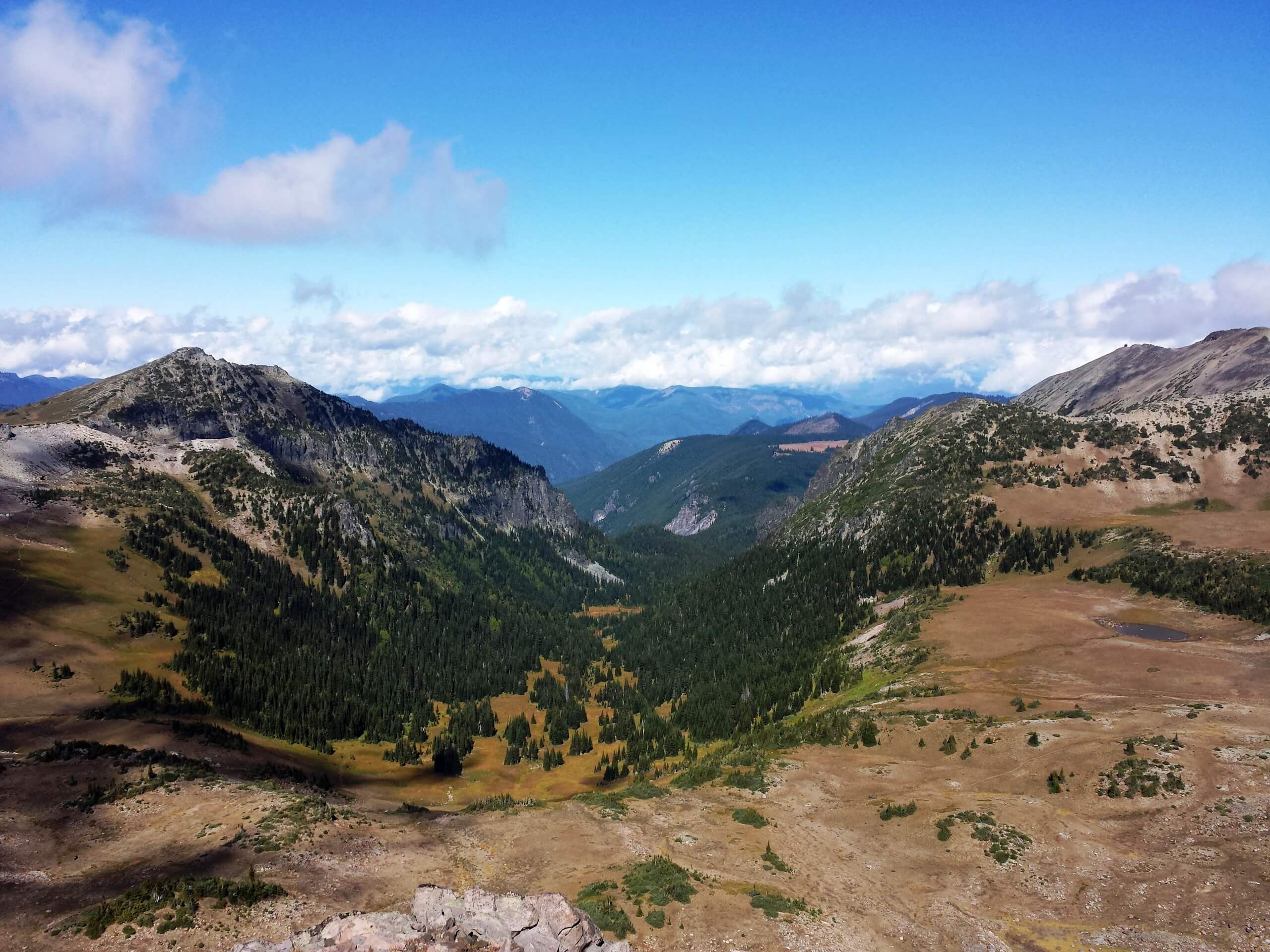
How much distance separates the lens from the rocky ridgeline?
2748 centimetres

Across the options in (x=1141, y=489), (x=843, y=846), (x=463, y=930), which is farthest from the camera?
(x=1141, y=489)

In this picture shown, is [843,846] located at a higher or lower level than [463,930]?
lower

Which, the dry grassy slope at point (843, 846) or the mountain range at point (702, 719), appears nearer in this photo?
the dry grassy slope at point (843, 846)

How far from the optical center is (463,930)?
28719mm

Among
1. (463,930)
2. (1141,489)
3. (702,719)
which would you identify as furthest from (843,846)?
(1141,489)

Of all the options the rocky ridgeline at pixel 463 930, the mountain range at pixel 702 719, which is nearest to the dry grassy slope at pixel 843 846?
the mountain range at pixel 702 719

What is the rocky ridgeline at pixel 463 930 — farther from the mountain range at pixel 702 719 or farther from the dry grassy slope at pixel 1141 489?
the dry grassy slope at pixel 1141 489

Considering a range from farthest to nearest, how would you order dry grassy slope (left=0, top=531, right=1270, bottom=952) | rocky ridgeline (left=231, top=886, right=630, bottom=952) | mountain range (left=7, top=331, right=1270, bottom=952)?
mountain range (left=7, top=331, right=1270, bottom=952)
dry grassy slope (left=0, top=531, right=1270, bottom=952)
rocky ridgeline (left=231, top=886, right=630, bottom=952)

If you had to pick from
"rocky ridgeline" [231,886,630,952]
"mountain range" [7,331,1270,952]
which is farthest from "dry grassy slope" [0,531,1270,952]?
"rocky ridgeline" [231,886,630,952]

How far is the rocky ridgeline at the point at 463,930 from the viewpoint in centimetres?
2748

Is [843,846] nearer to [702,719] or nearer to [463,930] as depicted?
[463,930]

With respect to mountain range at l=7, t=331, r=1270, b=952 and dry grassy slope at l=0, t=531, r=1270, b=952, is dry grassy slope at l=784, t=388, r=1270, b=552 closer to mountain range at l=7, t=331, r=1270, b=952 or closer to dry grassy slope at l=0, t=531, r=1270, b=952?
mountain range at l=7, t=331, r=1270, b=952

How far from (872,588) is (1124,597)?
1949 inches

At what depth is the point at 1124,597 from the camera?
356 ft
